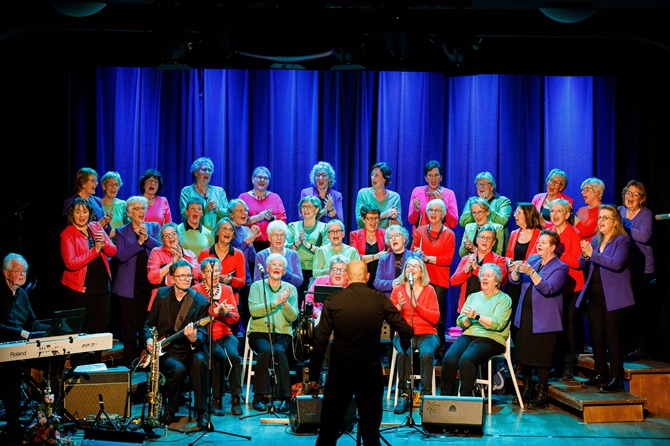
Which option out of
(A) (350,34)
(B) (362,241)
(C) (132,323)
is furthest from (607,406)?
(C) (132,323)

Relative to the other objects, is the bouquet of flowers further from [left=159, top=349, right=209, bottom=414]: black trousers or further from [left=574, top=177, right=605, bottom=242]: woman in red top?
[left=574, top=177, right=605, bottom=242]: woman in red top

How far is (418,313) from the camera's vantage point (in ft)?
25.5

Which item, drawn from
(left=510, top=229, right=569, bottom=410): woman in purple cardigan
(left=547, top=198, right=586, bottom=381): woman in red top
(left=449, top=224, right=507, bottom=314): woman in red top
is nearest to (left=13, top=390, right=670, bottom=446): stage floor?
(left=510, top=229, right=569, bottom=410): woman in purple cardigan

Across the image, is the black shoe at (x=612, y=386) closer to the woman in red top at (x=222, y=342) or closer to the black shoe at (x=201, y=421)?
the woman in red top at (x=222, y=342)

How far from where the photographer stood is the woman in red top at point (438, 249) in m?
8.41

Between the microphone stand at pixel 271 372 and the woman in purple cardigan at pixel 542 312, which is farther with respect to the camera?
the woman in purple cardigan at pixel 542 312

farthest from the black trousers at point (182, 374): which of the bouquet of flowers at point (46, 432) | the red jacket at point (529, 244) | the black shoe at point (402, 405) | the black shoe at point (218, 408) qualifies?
the red jacket at point (529, 244)

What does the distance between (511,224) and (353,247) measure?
2.32 metres

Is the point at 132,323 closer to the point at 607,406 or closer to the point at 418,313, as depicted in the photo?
the point at 418,313

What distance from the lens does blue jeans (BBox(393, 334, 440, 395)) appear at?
24.8 feet

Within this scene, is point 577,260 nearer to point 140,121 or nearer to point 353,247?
point 353,247

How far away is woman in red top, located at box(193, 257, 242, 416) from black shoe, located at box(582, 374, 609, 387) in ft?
10.2

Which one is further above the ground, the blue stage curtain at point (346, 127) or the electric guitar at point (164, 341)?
the blue stage curtain at point (346, 127)

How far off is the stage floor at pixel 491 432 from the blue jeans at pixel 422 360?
289 millimetres
